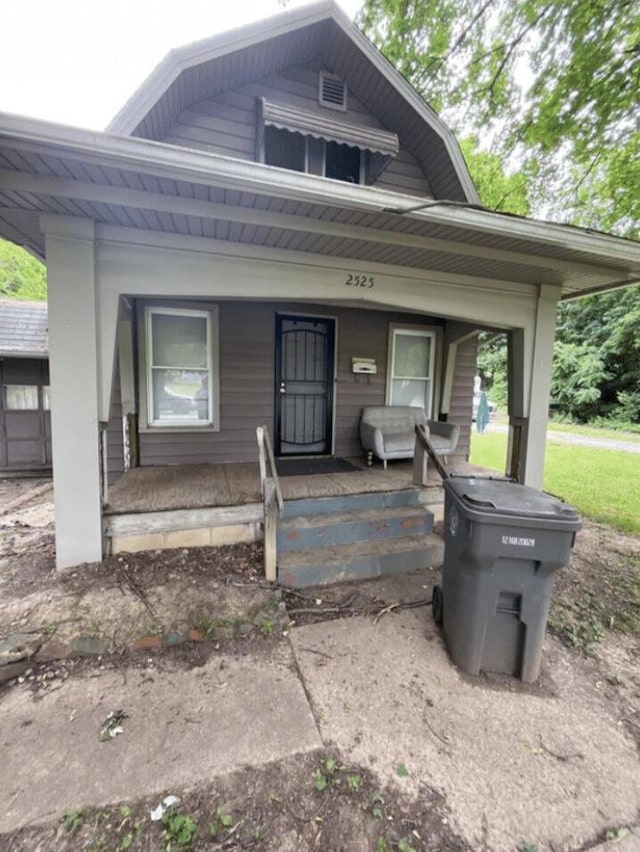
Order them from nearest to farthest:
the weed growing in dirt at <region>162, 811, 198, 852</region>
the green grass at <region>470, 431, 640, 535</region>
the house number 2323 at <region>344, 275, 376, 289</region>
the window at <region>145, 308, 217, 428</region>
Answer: the weed growing in dirt at <region>162, 811, 198, 852</region> < the house number 2323 at <region>344, 275, 376, 289</region> < the window at <region>145, 308, 217, 428</region> < the green grass at <region>470, 431, 640, 535</region>

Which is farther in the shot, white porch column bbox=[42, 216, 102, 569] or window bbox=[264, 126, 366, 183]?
window bbox=[264, 126, 366, 183]

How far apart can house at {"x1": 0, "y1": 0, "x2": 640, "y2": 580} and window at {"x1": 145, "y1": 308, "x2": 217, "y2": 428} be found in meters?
0.02

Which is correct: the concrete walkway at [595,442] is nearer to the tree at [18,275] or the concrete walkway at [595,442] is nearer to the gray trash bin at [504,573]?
the gray trash bin at [504,573]

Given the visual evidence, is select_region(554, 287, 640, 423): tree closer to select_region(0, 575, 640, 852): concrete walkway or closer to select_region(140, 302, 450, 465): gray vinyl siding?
select_region(140, 302, 450, 465): gray vinyl siding

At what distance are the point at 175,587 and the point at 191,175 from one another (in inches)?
112

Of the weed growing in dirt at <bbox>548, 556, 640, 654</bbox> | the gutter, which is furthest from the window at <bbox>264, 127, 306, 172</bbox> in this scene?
the weed growing in dirt at <bbox>548, 556, 640, 654</bbox>

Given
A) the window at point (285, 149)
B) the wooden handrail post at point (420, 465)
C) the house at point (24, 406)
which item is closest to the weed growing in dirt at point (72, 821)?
the wooden handrail post at point (420, 465)

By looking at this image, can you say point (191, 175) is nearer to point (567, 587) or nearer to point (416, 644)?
point (416, 644)

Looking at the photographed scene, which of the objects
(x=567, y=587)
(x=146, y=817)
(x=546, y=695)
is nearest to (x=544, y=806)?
(x=546, y=695)

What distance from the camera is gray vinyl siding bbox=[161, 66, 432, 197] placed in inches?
162

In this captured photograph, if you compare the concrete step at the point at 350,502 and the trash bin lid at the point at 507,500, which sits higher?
the trash bin lid at the point at 507,500

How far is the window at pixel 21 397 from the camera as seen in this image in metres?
7.20

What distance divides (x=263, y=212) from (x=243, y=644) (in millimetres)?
3026

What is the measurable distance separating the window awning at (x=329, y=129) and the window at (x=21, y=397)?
6.48 meters
